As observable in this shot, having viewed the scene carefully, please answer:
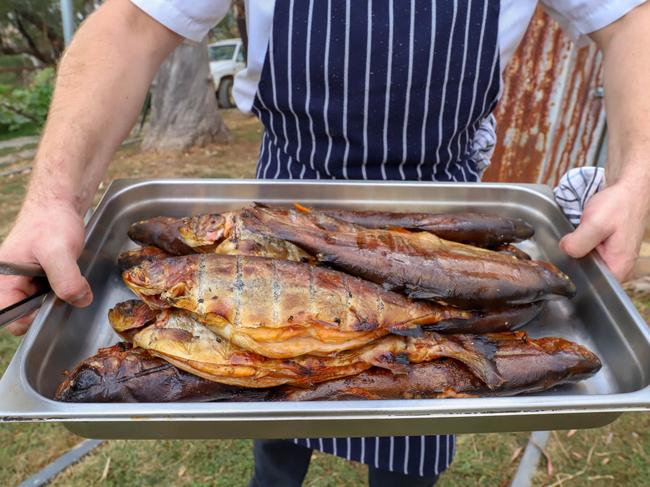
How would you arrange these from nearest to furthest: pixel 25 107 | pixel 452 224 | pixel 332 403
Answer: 1. pixel 332 403
2. pixel 452 224
3. pixel 25 107

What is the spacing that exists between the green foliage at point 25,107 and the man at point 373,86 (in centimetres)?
1169

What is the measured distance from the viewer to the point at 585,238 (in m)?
1.92

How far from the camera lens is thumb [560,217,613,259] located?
1.90m

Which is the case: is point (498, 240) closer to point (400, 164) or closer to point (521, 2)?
point (400, 164)

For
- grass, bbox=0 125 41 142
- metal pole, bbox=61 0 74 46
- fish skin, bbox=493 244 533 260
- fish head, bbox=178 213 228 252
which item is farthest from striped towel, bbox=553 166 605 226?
grass, bbox=0 125 41 142

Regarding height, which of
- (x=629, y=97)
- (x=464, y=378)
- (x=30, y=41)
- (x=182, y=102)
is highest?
(x=629, y=97)

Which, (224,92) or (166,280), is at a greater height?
(166,280)

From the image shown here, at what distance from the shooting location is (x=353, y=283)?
1.68 m

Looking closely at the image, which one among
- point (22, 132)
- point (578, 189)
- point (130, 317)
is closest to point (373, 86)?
point (578, 189)

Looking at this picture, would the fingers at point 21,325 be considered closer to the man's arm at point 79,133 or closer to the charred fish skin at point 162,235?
the man's arm at point 79,133

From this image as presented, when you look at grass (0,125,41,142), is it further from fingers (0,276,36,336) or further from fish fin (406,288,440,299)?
fish fin (406,288,440,299)

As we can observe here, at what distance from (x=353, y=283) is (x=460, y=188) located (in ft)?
Answer: 3.24

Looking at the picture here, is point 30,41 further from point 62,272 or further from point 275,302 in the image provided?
point 275,302

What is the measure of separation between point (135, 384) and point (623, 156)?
6.73 feet
